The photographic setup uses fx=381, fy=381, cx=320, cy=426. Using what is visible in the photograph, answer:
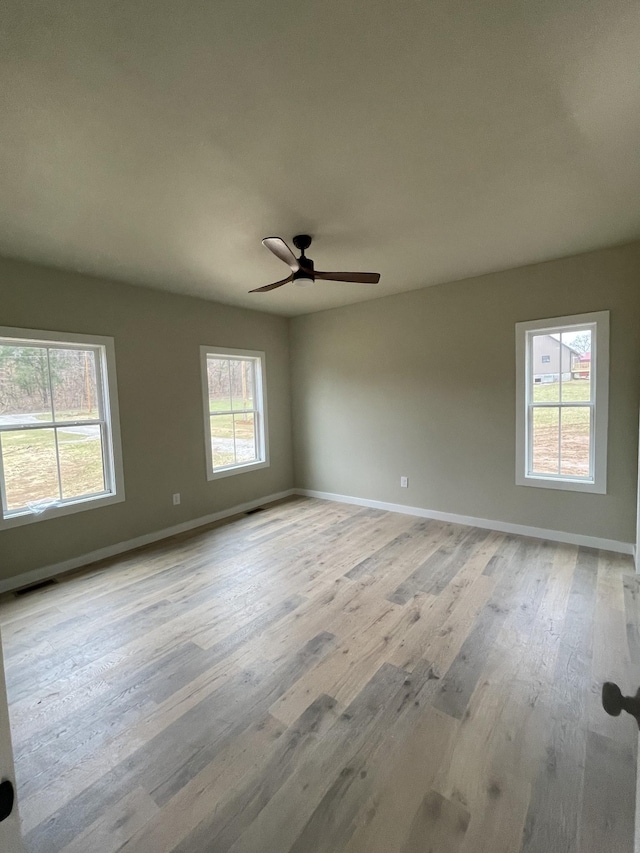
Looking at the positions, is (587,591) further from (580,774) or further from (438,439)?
(438,439)

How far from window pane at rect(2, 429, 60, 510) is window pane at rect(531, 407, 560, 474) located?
178 inches

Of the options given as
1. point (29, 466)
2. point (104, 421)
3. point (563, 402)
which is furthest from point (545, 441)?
point (29, 466)

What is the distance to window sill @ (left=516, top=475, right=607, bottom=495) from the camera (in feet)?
11.2

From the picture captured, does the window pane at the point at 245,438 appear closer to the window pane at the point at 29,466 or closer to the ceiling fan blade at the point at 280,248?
the window pane at the point at 29,466

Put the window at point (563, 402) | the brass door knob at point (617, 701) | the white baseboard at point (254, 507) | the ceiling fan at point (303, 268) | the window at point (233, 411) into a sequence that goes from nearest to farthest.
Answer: the brass door knob at point (617, 701) < the ceiling fan at point (303, 268) < the white baseboard at point (254, 507) < the window at point (563, 402) < the window at point (233, 411)

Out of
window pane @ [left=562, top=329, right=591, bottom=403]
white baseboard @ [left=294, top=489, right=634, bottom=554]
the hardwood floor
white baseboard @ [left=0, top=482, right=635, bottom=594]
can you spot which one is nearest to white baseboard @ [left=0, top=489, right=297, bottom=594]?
white baseboard @ [left=0, top=482, right=635, bottom=594]

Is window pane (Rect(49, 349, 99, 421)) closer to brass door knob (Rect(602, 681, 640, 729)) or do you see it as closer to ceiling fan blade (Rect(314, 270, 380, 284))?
ceiling fan blade (Rect(314, 270, 380, 284))

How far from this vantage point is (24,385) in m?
3.18

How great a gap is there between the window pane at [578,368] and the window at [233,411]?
3.53 metres

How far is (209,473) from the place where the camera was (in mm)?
4594

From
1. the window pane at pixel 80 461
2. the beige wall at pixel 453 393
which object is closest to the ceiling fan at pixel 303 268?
the beige wall at pixel 453 393

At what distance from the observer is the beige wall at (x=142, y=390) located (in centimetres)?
318

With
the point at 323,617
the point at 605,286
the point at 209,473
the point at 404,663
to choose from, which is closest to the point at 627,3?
the point at 605,286

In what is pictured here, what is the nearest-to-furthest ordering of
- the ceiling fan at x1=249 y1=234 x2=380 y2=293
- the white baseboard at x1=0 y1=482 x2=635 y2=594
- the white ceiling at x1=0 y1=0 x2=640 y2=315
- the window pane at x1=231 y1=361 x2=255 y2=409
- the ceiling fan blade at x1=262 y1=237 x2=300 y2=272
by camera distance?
the white ceiling at x1=0 y1=0 x2=640 y2=315 → the ceiling fan blade at x1=262 y1=237 x2=300 y2=272 → the ceiling fan at x1=249 y1=234 x2=380 y2=293 → the white baseboard at x1=0 y1=482 x2=635 y2=594 → the window pane at x1=231 y1=361 x2=255 y2=409
